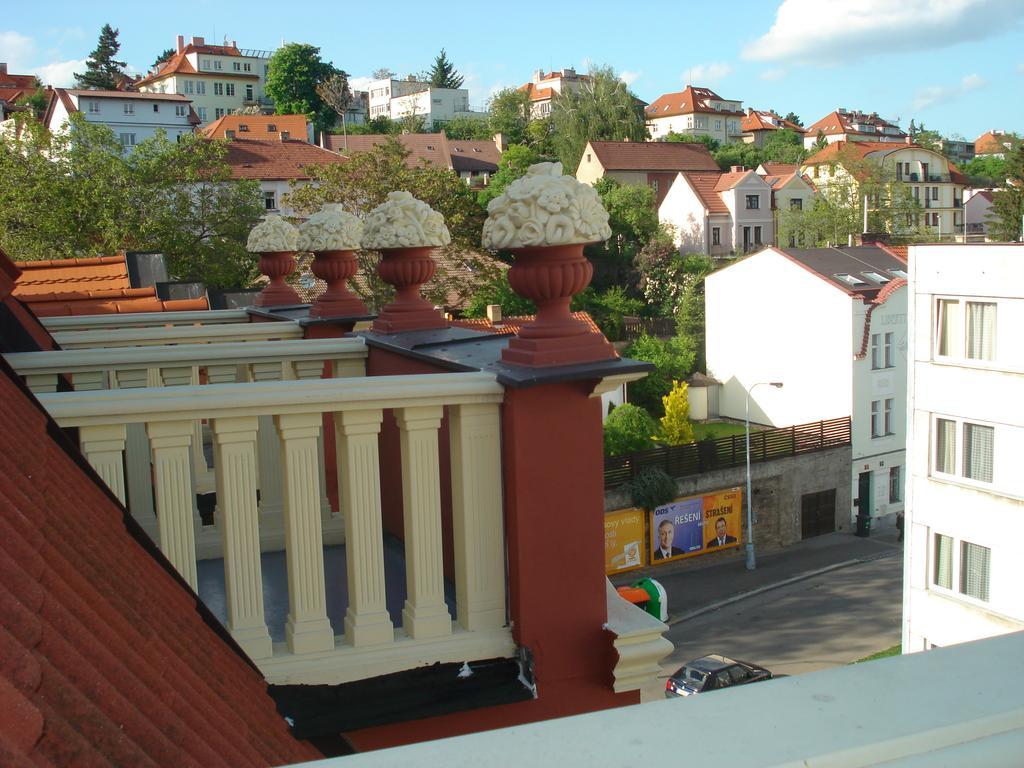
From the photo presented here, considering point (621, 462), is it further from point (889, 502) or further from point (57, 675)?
point (57, 675)

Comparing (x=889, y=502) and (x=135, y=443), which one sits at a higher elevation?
(x=135, y=443)

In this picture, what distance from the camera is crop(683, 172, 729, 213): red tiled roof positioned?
6779 cm

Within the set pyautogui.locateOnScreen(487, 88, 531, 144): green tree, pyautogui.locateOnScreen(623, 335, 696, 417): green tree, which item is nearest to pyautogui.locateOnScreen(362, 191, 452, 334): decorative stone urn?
pyautogui.locateOnScreen(623, 335, 696, 417): green tree

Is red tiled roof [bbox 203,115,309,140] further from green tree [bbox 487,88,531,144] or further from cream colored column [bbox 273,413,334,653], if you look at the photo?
cream colored column [bbox 273,413,334,653]

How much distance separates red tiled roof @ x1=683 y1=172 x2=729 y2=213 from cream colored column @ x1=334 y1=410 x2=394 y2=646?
65758mm

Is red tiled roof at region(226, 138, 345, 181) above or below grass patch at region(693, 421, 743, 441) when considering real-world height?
above

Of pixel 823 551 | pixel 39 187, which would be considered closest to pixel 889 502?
pixel 823 551

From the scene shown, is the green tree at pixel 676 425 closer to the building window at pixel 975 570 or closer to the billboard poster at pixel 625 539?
the billboard poster at pixel 625 539


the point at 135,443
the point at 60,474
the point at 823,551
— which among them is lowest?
the point at 823,551

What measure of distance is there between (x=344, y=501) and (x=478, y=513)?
1.85ft

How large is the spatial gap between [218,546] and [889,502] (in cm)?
3276

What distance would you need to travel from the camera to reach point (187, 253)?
110 ft

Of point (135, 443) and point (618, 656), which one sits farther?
point (135, 443)

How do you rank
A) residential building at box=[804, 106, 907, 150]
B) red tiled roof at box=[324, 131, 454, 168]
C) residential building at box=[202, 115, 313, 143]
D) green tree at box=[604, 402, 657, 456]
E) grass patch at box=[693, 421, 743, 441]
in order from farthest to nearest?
1. residential building at box=[804, 106, 907, 150]
2. residential building at box=[202, 115, 313, 143]
3. red tiled roof at box=[324, 131, 454, 168]
4. grass patch at box=[693, 421, 743, 441]
5. green tree at box=[604, 402, 657, 456]
